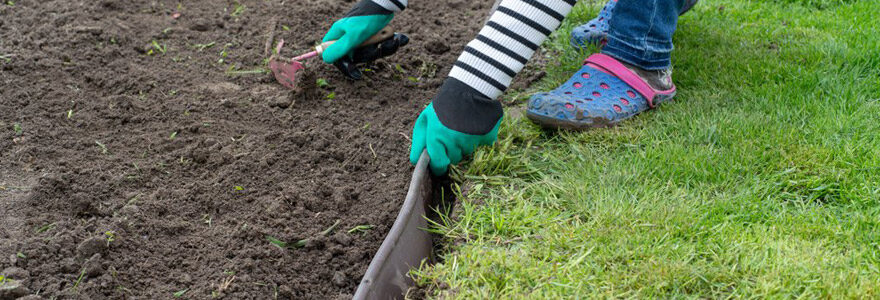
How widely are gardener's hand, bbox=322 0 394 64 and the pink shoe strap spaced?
808mm

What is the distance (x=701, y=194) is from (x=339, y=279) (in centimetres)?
109

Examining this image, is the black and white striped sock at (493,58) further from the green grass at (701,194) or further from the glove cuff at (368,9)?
the glove cuff at (368,9)

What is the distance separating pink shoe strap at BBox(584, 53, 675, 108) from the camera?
2.66 metres

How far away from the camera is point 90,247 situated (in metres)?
1.98

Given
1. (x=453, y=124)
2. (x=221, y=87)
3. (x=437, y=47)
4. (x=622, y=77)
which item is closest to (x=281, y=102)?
(x=221, y=87)

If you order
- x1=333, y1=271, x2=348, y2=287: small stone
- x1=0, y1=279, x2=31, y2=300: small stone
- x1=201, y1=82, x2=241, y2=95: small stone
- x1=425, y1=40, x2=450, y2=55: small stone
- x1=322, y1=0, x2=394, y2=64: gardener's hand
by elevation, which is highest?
x1=322, y1=0, x2=394, y2=64: gardener's hand

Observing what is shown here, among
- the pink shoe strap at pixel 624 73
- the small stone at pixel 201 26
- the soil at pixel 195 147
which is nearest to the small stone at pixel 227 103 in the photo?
the soil at pixel 195 147

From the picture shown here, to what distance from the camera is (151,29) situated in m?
3.42

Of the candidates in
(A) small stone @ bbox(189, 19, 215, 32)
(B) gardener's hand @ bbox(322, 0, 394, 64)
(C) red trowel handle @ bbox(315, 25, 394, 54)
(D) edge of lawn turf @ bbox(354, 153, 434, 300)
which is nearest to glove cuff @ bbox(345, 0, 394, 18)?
(B) gardener's hand @ bbox(322, 0, 394, 64)

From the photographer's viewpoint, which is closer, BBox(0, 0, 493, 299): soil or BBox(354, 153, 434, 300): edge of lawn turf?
BBox(354, 153, 434, 300): edge of lawn turf

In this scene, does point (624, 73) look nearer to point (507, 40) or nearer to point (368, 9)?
point (507, 40)

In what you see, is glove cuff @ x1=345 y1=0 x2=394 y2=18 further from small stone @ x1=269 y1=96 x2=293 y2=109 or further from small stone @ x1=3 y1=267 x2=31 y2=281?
small stone @ x1=3 y1=267 x2=31 y2=281

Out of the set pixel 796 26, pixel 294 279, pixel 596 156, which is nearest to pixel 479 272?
pixel 294 279

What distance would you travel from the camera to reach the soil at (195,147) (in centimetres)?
199
